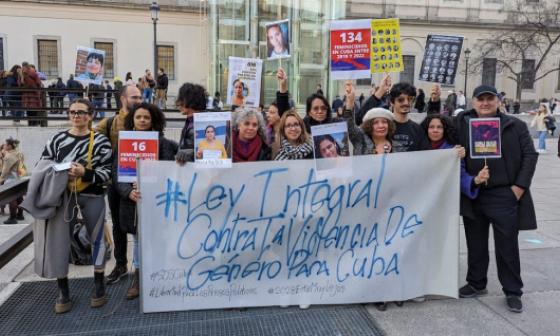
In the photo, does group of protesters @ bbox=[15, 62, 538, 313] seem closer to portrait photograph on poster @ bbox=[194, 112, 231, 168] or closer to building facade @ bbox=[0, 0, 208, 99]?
portrait photograph on poster @ bbox=[194, 112, 231, 168]

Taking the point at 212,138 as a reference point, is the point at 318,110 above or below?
above

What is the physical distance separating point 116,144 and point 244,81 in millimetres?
1587

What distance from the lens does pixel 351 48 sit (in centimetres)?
479

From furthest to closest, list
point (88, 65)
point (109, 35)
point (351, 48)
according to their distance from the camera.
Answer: point (109, 35) < point (88, 65) < point (351, 48)

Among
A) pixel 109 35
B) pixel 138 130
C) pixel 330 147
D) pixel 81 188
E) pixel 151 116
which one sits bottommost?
pixel 81 188

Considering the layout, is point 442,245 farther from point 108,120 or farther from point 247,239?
point 108,120

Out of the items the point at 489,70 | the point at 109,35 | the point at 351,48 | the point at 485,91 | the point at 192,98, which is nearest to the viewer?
the point at 485,91

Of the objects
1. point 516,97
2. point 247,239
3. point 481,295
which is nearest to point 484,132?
point 481,295

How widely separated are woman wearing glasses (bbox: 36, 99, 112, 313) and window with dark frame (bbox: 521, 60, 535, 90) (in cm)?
3961

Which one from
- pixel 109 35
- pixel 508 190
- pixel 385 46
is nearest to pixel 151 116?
pixel 385 46

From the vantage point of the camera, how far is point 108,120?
444 centimetres

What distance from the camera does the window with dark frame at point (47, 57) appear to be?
2849 cm

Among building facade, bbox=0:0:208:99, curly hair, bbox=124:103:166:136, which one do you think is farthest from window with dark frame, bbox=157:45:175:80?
curly hair, bbox=124:103:166:136

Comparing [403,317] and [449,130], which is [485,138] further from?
[403,317]
